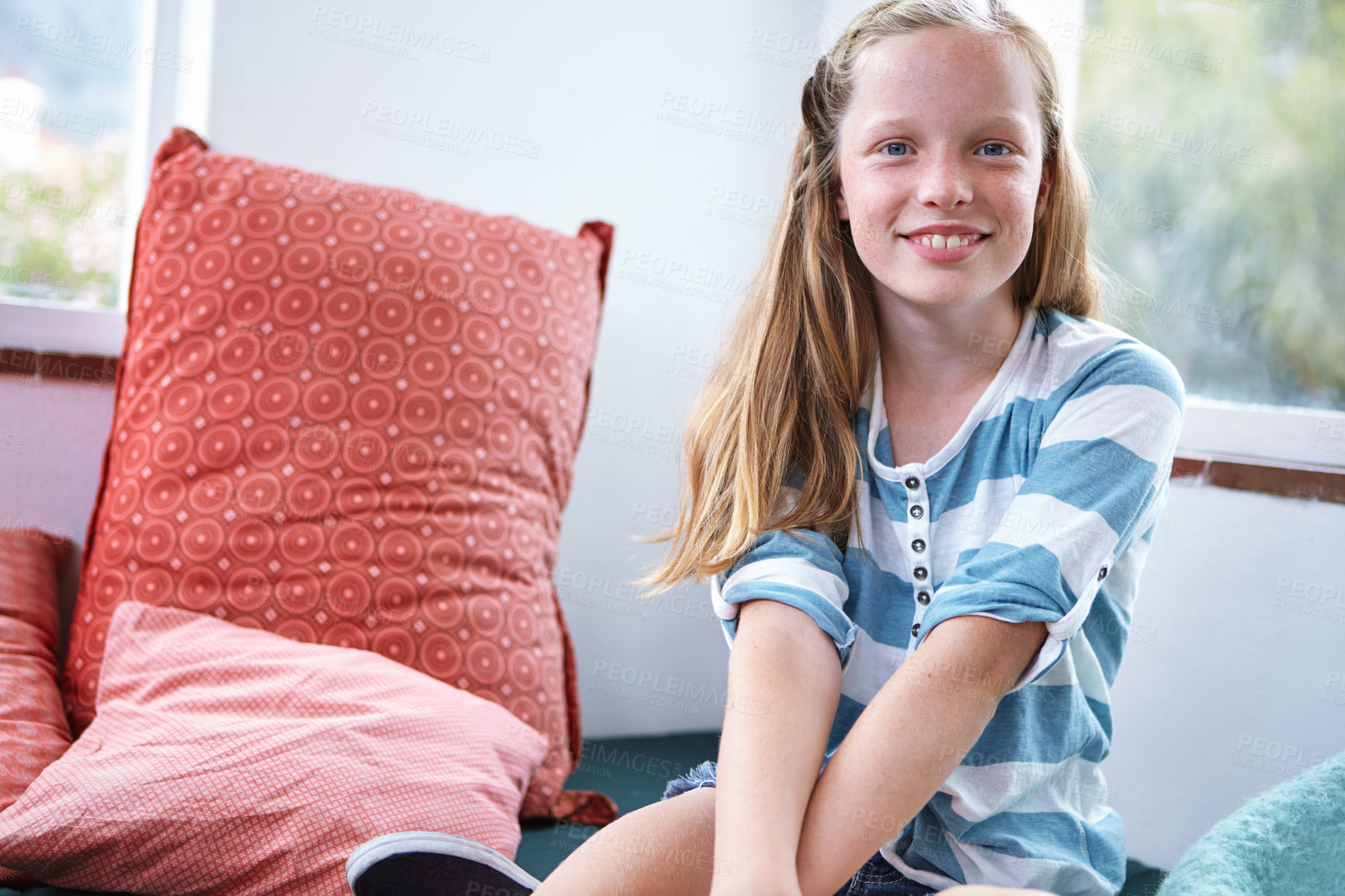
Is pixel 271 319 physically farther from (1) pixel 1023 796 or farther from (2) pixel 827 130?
(1) pixel 1023 796

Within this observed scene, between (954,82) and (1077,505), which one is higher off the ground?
(954,82)

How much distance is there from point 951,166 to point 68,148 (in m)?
1.34

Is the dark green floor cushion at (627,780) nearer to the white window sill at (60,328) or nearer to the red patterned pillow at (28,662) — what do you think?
the red patterned pillow at (28,662)

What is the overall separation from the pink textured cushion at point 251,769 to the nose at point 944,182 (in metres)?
0.65

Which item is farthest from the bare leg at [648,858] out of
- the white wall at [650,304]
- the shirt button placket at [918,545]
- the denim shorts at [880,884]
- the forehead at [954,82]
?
the white wall at [650,304]

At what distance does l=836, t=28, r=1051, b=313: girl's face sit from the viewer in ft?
2.59

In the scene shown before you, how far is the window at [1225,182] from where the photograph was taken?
1.29m

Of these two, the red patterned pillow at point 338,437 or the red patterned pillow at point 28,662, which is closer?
the red patterned pillow at point 28,662

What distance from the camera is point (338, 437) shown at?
1.17 m

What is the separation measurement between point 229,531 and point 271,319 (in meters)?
0.25

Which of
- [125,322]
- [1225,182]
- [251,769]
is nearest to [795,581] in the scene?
[251,769]

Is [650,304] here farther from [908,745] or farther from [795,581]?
[908,745]

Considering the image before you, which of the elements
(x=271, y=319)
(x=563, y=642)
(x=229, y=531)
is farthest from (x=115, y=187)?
(x=563, y=642)

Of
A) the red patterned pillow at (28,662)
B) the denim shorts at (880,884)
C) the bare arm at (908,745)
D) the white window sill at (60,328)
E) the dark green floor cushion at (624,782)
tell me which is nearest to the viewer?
the bare arm at (908,745)
